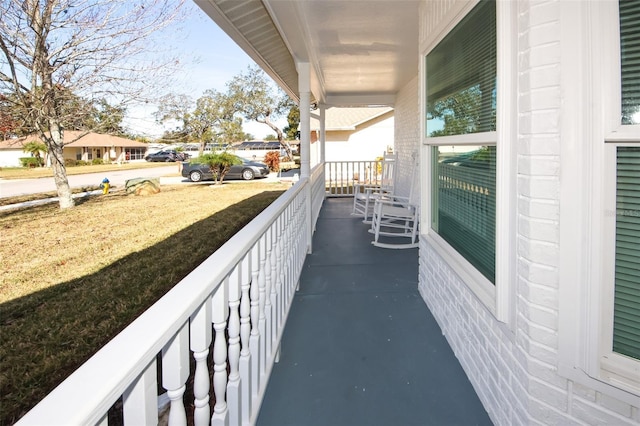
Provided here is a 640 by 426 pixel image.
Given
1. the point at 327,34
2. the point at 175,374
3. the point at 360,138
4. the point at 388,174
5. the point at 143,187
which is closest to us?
the point at 175,374

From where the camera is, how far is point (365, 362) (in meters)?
2.39

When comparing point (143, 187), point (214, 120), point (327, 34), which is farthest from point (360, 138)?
point (214, 120)

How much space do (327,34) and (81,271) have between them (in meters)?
4.26

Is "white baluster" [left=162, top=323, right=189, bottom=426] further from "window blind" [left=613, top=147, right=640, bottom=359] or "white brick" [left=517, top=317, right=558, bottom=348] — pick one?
"window blind" [left=613, top=147, right=640, bottom=359]

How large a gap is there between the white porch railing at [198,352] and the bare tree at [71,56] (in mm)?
10724

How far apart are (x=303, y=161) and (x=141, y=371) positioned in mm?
4236

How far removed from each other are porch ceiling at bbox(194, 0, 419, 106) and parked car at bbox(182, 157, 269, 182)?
42.7ft

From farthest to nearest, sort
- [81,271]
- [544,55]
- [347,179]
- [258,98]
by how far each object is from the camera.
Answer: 1. [258,98]
2. [347,179]
3. [81,271]
4. [544,55]

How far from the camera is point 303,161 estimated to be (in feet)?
16.1

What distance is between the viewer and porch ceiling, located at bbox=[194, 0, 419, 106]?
10.7 feet

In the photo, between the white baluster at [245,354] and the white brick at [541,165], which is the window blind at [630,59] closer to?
the white brick at [541,165]

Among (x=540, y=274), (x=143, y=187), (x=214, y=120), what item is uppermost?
(x=214, y=120)

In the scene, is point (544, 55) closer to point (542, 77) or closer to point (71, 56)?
point (542, 77)

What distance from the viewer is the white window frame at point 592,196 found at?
1.26m
